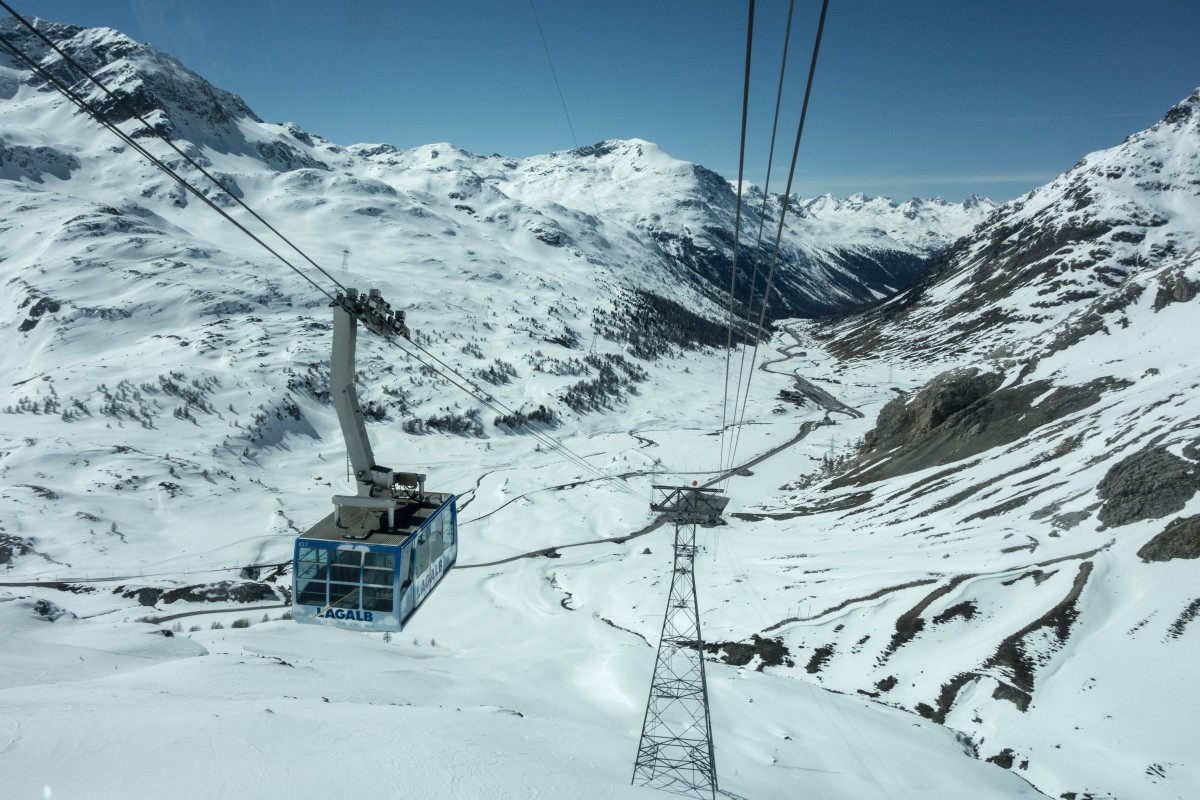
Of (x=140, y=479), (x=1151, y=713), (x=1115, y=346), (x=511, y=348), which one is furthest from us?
(x=511, y=348)

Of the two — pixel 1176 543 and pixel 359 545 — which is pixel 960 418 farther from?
pixel 359 545

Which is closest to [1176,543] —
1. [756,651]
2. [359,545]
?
[756,651]

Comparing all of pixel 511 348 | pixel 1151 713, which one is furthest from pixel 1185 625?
pixel 511 348

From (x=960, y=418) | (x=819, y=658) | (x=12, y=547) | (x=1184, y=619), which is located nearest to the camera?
(x=1184, y=619)

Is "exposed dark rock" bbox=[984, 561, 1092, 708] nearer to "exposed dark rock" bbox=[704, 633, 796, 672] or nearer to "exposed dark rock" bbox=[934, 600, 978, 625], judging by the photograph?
"exposed dark rock" bbox=[934, 600, 978, 625]

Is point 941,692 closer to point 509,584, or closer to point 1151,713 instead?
point 1151,713

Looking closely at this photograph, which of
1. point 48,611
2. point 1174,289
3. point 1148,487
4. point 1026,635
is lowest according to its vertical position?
point 48,611
